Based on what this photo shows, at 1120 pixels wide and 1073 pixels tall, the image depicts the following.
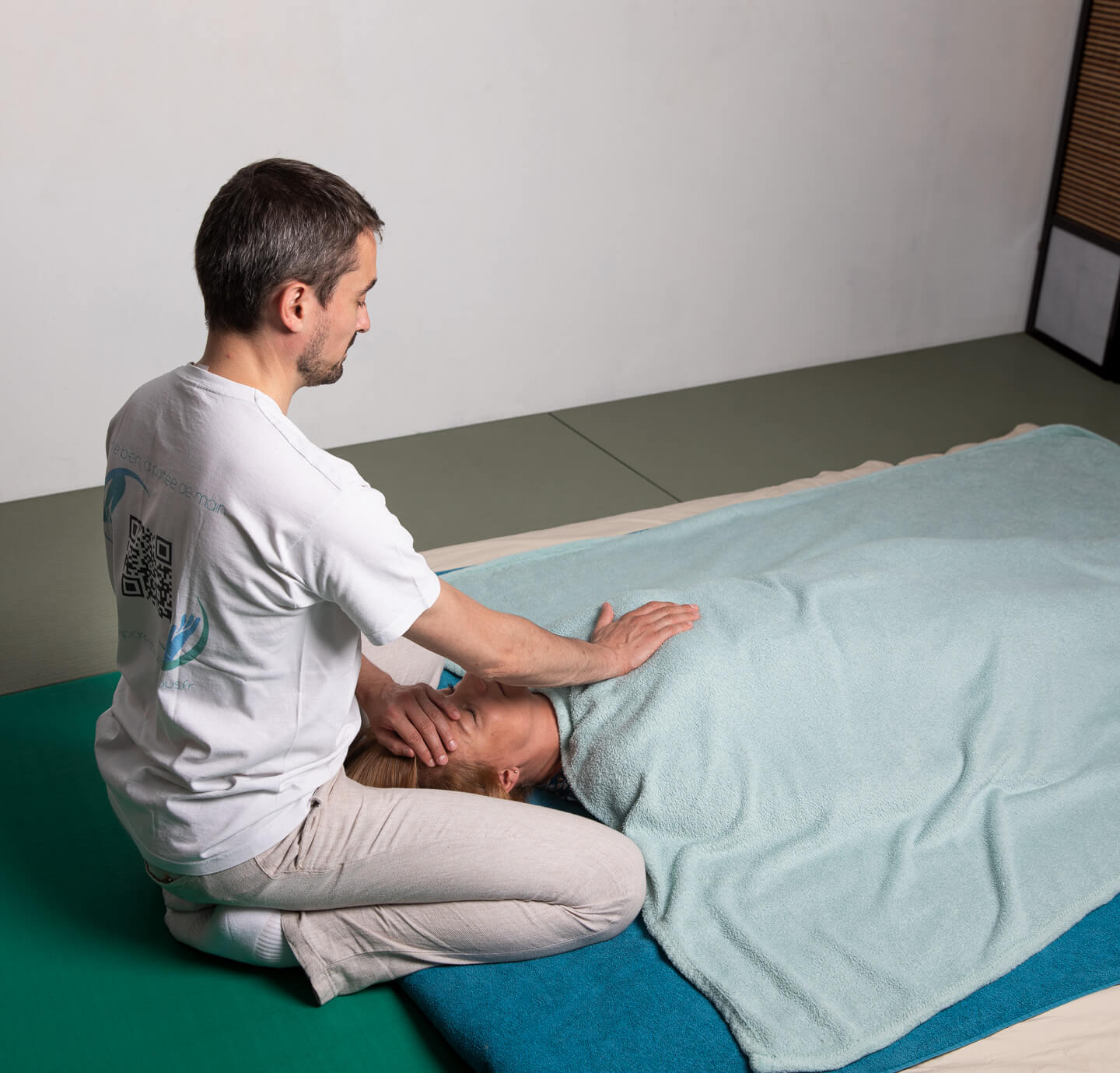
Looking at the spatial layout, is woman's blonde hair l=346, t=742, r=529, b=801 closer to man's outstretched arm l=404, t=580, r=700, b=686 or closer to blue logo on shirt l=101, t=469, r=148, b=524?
man's outstretched arm l=404, t=580, r=700, b=686

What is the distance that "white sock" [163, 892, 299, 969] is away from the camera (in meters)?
1.74

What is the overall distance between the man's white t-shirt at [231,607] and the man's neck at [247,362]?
32mm

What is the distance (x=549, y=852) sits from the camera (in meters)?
1.70

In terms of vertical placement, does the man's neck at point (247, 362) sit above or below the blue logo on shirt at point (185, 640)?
above

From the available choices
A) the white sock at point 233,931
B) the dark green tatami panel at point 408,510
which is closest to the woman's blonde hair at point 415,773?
the white sock at point 233,931

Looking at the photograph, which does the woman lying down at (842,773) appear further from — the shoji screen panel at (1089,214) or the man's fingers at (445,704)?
the shoji screen panel at (1089,214)

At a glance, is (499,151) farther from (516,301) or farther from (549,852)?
(549,852)

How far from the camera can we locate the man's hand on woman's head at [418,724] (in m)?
1.83

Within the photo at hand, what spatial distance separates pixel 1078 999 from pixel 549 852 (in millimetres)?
796

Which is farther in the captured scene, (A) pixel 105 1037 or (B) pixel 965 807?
(B) pixel 965 807

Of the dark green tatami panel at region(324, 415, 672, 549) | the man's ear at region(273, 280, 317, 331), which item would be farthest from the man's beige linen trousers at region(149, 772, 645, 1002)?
the dark green tatami panel at region(324, 415, 672, 549)

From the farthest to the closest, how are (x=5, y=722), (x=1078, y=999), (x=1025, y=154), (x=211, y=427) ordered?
1. (x=1025, y=154)
2. (x=5, y=722)
3. (x=1078, y=999)
4. (x=211, y=427)

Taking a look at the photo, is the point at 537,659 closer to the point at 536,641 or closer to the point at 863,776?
the point at 536,641

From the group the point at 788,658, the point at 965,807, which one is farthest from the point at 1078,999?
the point at 788,658
